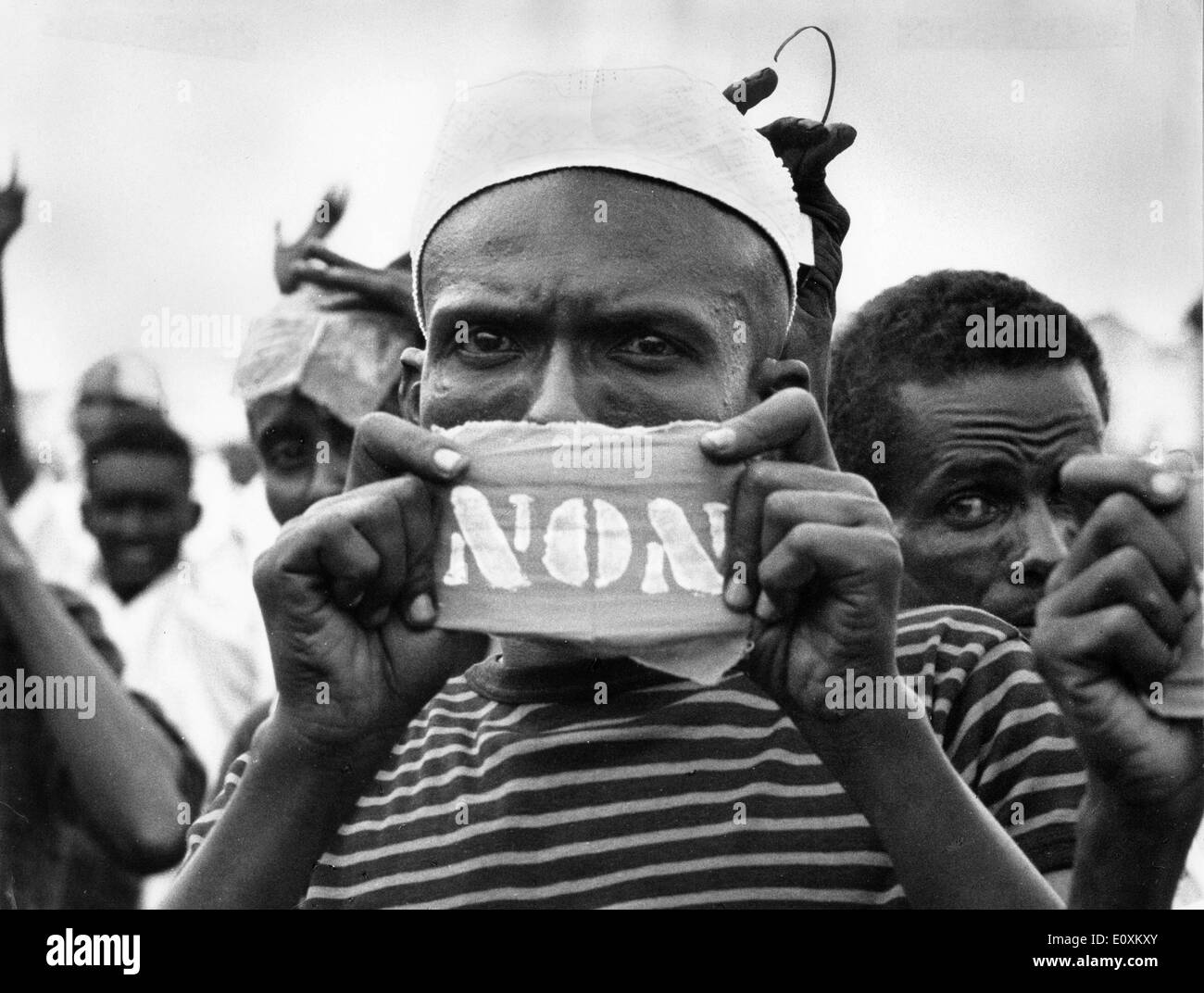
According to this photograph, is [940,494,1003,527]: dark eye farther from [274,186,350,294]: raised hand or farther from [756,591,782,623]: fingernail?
[274,186,350,294]: raised hand

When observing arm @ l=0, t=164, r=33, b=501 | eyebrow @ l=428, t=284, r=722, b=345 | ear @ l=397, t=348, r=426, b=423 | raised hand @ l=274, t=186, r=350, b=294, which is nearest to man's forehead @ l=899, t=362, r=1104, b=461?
eyebrow @ l=428, t=284, r=722, b=345

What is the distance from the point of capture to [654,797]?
2400mm

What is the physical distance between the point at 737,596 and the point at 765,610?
0.04 meters

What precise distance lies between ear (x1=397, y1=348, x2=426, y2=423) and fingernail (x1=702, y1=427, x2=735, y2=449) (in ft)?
1.96

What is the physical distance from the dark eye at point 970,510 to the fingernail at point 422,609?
1.08 m

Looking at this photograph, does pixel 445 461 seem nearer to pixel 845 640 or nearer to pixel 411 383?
pixel 411 383

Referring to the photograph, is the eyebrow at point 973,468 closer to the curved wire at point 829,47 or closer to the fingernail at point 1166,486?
the curved wire at point 829,47

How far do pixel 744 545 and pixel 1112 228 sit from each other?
1122 mm

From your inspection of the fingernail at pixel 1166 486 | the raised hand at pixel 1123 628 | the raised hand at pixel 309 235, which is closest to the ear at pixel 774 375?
the raised hand at pixel 1123 628

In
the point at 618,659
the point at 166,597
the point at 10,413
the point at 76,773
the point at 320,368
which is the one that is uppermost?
the point at 320,368

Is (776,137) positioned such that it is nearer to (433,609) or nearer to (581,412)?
(581,412)

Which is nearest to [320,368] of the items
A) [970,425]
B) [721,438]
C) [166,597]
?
[166,597]
